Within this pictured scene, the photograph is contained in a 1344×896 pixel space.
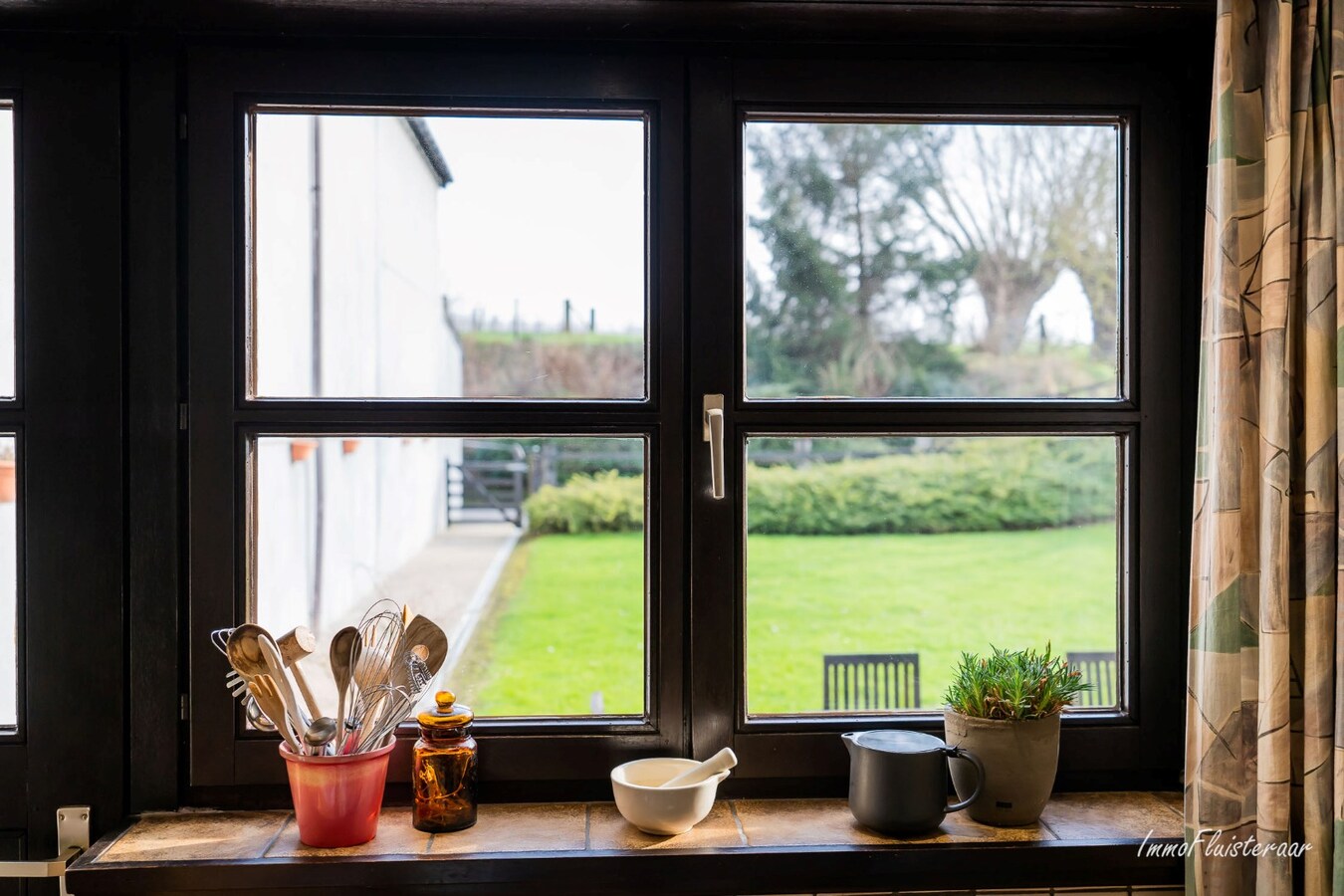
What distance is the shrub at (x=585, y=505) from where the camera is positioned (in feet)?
5.35

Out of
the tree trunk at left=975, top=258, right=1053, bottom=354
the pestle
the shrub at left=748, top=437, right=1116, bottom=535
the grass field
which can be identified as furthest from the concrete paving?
the shrub at left=748, top=437, right=1116, bottom=535

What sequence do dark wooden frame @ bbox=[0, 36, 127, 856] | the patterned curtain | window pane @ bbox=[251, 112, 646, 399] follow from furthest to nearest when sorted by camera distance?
window pane @ bbox=[251, 112, 646, 399] < dark wooden frame @ bbox=[0, 36, 127, 856] < the patterned curtain

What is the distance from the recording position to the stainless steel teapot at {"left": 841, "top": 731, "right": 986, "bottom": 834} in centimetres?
121

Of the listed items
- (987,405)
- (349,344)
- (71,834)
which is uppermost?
(349,344)

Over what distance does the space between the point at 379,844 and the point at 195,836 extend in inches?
10.3

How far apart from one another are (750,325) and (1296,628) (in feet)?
2.80

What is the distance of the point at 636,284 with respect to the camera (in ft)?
4.65

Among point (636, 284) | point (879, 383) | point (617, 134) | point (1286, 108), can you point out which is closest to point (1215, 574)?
point (1286, 108)

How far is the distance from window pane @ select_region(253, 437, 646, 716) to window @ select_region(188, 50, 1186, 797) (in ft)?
0.03

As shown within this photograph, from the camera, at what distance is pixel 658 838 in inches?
48.3

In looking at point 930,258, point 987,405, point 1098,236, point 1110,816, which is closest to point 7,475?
point 987,405

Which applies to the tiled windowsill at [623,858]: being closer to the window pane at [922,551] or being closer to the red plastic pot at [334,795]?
the red plastic pot at [334,795]

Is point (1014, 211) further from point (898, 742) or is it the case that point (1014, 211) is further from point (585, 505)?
point (898, 742)

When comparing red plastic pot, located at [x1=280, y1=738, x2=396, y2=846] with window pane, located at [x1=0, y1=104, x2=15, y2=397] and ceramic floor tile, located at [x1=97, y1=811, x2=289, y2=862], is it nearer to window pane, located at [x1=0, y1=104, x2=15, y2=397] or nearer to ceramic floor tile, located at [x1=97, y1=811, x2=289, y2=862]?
ceramic floor tile, located at [x1=97, y1=811, x2=289, y2=862]
